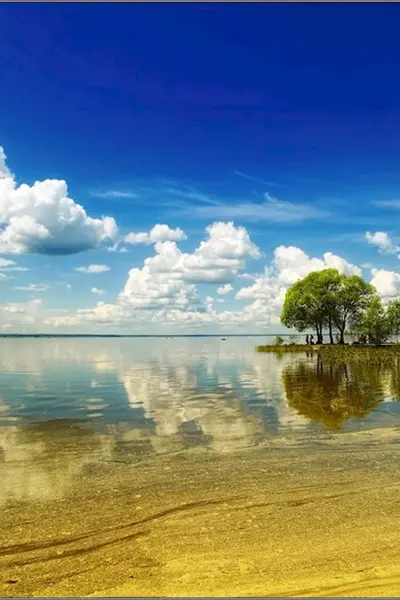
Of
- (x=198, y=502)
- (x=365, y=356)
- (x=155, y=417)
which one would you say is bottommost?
(x=365, y=356)

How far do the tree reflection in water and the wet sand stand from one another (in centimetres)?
695

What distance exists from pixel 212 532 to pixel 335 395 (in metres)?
20.3

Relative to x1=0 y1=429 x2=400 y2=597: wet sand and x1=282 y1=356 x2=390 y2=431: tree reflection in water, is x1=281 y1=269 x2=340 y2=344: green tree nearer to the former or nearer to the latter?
x1=282 y1=356 x2=390 y2=431: tree reflection in water

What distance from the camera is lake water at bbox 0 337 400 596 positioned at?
661 centimetres

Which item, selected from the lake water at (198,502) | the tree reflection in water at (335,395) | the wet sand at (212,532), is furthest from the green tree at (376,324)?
the wet sand at (212,532)

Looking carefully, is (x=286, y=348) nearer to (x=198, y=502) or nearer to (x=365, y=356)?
(x=365, y=356)

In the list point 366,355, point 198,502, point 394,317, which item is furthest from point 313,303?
point 198,502

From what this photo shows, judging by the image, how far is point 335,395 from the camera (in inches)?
1048

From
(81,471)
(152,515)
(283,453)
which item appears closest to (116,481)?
(81,471)

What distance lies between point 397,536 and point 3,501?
26.5ft

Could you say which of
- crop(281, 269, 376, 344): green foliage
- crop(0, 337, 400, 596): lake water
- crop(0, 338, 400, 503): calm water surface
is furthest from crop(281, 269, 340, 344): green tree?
crop(0, 337, 400, 596): lake water

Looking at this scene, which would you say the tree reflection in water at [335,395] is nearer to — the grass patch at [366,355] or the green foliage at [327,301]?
the grass patch at [366,355]

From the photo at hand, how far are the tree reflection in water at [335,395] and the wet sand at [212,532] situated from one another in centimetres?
695

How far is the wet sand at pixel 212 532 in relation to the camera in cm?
643
